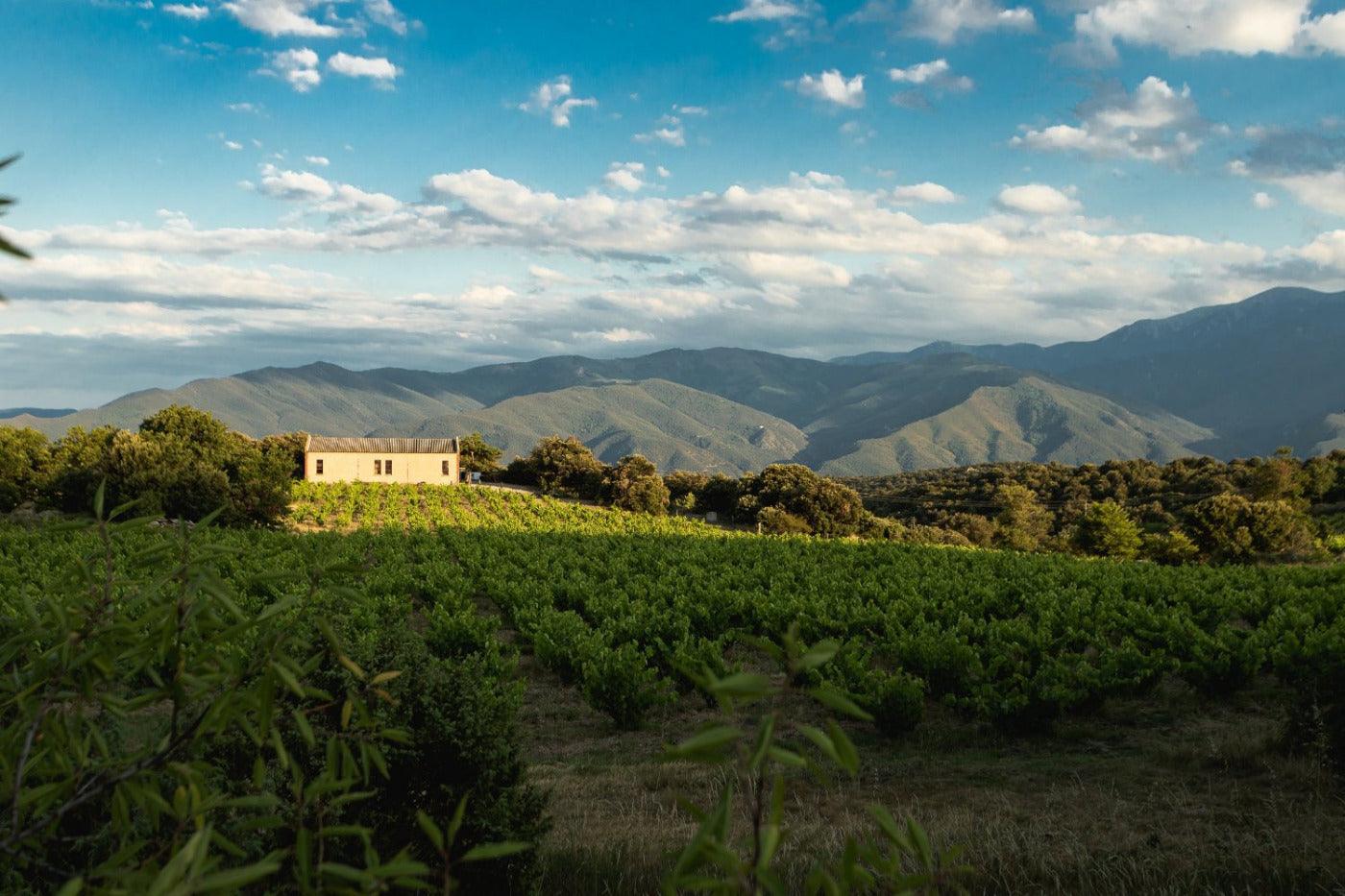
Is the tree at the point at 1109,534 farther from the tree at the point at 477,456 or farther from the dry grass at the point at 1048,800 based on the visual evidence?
the tree at the point at 477,456

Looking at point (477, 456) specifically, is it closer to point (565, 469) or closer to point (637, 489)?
point (565, 469)

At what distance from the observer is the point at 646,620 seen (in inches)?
720

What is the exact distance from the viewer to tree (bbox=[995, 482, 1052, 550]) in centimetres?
5481

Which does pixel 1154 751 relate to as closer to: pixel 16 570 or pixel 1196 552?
pixel 16 570

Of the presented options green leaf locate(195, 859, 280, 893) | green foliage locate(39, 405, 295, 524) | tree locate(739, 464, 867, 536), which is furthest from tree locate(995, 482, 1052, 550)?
green leaf locate(195, 859, 280, 893)

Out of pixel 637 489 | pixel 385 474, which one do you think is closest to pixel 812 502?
pixel 637 489

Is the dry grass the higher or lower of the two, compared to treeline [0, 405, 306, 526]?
lower

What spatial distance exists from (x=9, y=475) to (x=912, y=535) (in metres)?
49.9

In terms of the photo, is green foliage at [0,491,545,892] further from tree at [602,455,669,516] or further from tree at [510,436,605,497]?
tree at [510,436,605,497]

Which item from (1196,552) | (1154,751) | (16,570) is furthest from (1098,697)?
(1196,552)

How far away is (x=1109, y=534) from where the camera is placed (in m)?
42.6

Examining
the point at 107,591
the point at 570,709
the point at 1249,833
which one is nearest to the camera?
the point at 107,591

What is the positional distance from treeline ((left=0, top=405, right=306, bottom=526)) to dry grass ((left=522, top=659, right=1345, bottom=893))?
31816 mm

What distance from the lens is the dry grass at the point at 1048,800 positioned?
239 inches
